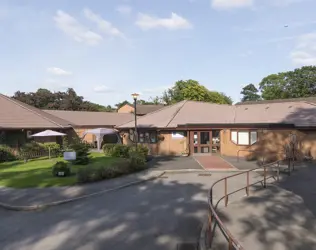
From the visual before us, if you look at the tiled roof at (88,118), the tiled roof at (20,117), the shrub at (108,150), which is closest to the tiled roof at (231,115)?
the shrub at (108,150)

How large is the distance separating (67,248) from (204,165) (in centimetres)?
1465

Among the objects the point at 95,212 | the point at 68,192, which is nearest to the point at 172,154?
the point at 68,192

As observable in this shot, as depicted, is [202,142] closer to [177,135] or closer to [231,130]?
[177,135]

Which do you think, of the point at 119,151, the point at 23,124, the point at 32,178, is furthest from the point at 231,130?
the point at 23,124

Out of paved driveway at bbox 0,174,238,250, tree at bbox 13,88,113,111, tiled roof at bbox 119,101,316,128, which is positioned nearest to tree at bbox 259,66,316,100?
tree at bbox 13,88,113,111

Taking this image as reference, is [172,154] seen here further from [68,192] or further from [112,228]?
[112,228]

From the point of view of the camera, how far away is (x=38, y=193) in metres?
13.5

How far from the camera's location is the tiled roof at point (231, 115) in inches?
993

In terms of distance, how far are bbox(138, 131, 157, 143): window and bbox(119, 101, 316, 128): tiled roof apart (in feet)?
2.44

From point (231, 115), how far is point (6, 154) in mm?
20588

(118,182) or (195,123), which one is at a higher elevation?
(195,123)

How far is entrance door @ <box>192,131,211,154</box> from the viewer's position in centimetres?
2733

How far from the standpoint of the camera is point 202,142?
1080 inches

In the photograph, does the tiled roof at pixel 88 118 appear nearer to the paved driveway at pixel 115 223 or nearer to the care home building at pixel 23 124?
the care home building at pixel 23 124
